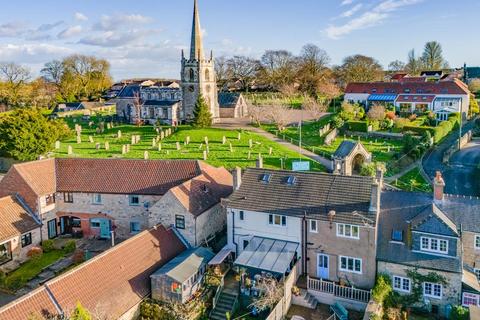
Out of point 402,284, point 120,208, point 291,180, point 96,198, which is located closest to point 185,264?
point 291,180

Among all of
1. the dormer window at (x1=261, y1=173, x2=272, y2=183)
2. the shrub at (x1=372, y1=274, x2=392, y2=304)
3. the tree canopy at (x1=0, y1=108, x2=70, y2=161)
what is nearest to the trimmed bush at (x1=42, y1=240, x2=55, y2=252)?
the dormer window at (x1=261, y1=173, x2=272, y2=183)

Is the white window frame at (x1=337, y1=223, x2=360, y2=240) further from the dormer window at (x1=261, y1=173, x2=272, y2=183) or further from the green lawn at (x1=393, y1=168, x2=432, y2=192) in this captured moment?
the green lawn at (x1=393, y1=168, x2=432, y2=192)

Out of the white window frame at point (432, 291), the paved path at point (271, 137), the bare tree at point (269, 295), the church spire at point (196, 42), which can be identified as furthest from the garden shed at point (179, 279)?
the church spire at point (196, 42)

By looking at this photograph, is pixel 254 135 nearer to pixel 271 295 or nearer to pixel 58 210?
pixel 58 210

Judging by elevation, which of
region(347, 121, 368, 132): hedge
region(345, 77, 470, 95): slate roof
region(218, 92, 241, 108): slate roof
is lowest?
region(347, 121, 368, 132): hedge

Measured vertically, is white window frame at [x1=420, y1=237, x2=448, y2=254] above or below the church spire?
below
